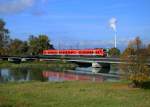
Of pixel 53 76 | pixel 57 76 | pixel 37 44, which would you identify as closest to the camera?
pixel 53 76

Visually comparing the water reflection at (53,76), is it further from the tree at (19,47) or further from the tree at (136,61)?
the tree at (19,47)

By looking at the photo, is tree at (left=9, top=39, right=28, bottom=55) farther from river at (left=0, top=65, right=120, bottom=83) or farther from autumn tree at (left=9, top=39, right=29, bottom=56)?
river at (left=0, top=65, right=120, bottom=83)

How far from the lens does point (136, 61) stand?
42094 millimetres

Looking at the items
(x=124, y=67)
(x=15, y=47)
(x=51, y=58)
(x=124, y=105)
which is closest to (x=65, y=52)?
(x=51, y=58)

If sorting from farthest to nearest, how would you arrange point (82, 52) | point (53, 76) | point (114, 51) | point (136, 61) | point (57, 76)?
point (114, 51), point (82, 52), point (57, 76), point (53, 76), point (136, 61)

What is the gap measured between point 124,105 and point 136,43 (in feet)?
60.6

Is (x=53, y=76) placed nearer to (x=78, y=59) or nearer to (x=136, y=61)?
(x=136, y=61)

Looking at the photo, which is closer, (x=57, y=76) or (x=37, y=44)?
(x=57, y=76)

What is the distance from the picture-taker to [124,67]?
141ft

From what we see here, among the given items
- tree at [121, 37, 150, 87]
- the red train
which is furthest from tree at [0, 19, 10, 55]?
tree at [121, 37, 150, 87]

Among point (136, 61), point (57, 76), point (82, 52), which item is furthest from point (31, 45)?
point (136, 61)

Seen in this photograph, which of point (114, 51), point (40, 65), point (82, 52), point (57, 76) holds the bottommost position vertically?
point (57, 76)

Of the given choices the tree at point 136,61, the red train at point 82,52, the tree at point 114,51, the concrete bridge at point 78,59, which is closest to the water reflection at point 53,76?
the concrete bridge at point 78,59

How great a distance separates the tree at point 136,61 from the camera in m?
41.3
